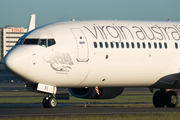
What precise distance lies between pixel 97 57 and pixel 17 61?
5286mm

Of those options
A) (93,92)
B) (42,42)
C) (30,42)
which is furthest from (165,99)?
(30,42)

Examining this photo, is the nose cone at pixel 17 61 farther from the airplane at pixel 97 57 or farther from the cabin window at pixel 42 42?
the cabin window at pixel 42 42

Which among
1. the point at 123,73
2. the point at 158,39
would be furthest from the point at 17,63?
the point at 158,39

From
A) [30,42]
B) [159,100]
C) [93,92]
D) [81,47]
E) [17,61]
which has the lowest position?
[159,100]

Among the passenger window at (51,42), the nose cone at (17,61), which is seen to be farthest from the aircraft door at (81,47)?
A: the nose cone at (17,61)

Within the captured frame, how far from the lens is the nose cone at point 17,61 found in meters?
24.6

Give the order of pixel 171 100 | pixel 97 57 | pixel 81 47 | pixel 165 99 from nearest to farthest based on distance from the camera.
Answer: pixel 81 47
pixel 97 57
pixel 171 100
pixel 165 99

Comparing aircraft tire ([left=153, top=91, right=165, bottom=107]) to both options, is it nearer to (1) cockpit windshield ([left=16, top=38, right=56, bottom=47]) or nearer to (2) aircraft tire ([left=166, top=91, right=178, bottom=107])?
(2) aircraft tire ([left=166, top=91, right=178, bottom=107])

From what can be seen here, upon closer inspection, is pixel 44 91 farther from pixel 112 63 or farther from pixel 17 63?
pixel 112 63

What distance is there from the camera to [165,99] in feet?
105

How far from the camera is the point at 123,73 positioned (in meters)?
28.0

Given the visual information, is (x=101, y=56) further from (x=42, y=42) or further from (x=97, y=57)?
(x=42, y=42)

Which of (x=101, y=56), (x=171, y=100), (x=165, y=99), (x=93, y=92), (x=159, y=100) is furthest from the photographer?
(x=159, y=100)

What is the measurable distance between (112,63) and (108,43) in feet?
4.41
